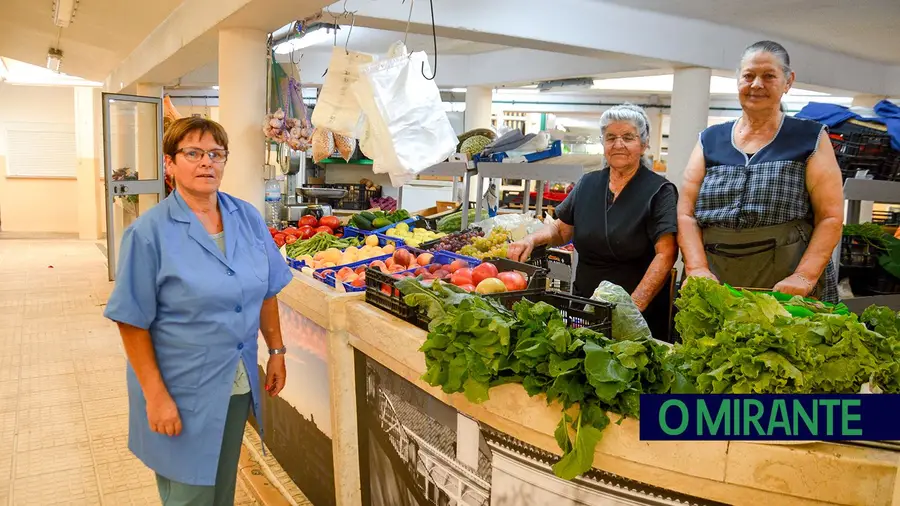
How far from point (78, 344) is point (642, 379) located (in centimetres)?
598

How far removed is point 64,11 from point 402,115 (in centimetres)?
432

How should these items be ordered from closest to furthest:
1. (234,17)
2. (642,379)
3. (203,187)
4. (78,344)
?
(642,379)
(203,187)
(234,17)
(78,344)

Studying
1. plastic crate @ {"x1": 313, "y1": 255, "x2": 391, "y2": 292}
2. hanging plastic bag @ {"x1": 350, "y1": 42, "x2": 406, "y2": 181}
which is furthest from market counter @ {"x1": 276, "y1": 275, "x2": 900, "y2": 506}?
hanging plastic bag @ {"x1": 350, "y1": 42, "x2": 406, "y2": 181}

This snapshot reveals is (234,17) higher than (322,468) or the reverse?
higher

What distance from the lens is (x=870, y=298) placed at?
342cm

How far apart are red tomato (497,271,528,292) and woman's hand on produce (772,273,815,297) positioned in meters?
0.89

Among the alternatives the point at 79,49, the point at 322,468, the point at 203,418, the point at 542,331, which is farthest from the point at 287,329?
the point at 79,49

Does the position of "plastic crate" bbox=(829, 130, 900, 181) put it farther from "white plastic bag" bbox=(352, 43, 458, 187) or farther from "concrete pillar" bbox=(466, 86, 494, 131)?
"concrete pillar" bbox=(466, 86, 494, 131)

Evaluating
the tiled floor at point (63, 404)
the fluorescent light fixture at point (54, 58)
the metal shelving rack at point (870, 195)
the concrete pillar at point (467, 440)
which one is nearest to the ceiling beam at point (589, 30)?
the metal shelving rack at point (870, 195)

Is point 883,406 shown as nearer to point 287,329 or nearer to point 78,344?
point 287,329

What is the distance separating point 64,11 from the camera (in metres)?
6.16

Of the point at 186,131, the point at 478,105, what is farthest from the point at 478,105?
the point at 186,131

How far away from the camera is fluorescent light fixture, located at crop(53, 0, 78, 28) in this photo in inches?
233

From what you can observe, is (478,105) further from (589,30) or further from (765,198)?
(765,198)
